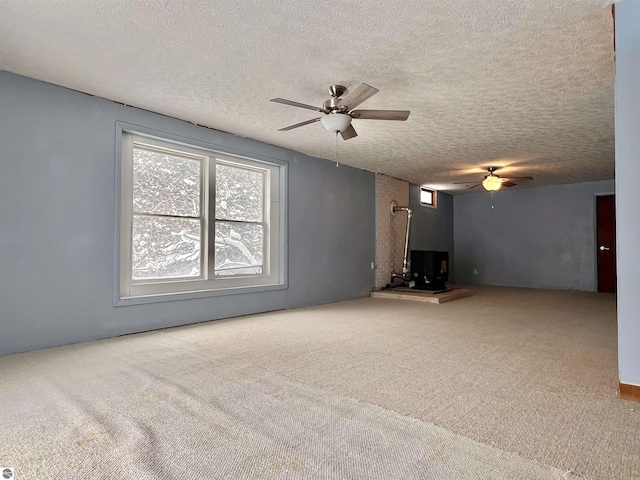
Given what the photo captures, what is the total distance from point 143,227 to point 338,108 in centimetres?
254

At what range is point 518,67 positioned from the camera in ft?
10.2

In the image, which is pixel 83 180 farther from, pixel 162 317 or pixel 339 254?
pixel 339 254

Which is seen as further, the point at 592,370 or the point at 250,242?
the point at 250,242

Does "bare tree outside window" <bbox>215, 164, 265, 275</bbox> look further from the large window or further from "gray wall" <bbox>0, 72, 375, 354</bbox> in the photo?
"gray wall" <bbox>0, 72, 375, 354</bbox>

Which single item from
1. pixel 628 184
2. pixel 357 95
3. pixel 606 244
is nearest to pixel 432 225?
pixel 606 244

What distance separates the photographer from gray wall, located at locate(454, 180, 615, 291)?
836 cm

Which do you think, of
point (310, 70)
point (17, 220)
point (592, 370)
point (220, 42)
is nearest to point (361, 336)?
point (592, 370)

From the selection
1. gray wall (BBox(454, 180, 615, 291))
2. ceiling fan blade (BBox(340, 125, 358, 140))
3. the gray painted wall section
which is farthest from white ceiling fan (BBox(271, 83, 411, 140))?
gray wall (BBox(454, 180, 615, 291))

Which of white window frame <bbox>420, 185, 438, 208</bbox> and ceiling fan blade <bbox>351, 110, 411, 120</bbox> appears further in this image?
white window frame <bbox>420, 185, 438, 208</bbox>

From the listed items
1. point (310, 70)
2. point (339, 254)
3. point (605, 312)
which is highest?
point (310, 70)

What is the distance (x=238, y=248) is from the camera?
17.2 feet

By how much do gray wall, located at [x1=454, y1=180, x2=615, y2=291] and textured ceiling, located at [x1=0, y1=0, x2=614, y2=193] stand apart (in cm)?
421

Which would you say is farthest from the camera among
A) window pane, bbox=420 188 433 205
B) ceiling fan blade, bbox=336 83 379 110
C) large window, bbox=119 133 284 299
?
window pane, bbox=420 188 433 205

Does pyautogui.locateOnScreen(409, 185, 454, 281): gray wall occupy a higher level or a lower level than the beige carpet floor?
higher
